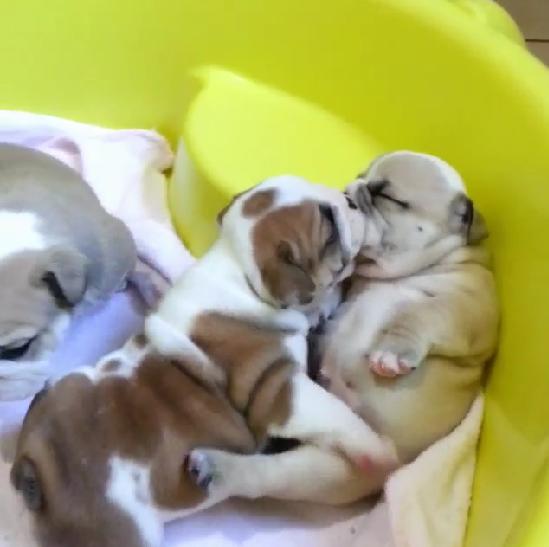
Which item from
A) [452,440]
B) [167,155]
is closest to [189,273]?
[452,440]

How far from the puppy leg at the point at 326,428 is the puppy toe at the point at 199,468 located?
86mm

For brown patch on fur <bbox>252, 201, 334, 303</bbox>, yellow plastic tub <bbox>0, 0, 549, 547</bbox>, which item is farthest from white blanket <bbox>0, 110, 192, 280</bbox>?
brown patch on fur <bbox>252, 201, 334, 303</bbox>

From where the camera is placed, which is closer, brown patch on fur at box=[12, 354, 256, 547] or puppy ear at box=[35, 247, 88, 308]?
brown patch on fur at box=[12, 354, 256, 547]

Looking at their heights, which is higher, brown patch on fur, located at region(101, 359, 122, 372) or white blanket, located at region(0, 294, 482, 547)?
brown patch on fur, located at region(101, 359, 122, 372)

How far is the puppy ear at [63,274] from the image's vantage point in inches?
48.3

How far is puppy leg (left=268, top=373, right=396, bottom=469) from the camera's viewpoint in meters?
1.09

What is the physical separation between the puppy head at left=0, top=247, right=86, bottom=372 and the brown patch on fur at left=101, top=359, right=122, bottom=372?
0.55ft

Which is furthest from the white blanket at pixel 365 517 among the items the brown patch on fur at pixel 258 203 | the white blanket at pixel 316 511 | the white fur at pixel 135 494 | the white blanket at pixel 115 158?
the white blanket at pixel 115 158

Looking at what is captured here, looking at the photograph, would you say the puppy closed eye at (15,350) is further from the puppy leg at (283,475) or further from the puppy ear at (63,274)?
the puppy leg at (283,475)

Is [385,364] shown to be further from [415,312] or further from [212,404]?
[212,404]

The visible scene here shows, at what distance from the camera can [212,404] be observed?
3.57 feet

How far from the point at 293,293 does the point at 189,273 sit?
14 centimetres

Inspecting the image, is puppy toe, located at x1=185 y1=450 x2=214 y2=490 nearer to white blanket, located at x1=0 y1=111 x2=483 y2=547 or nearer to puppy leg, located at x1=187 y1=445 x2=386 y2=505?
puppy leg, located at x1=187 y1=445 x2=386 y2=505

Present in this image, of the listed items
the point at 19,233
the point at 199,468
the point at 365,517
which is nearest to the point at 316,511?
the point at 365,517
